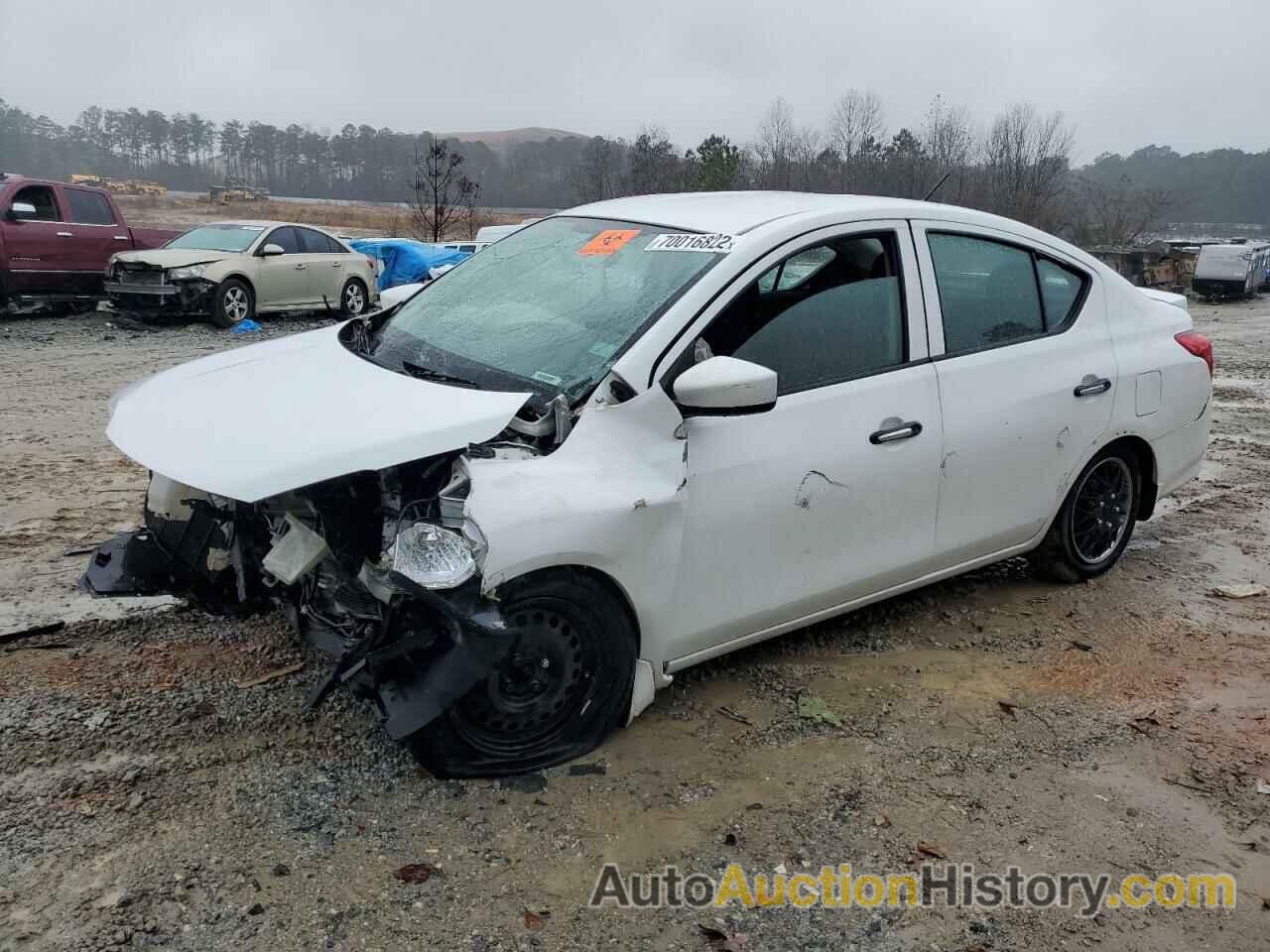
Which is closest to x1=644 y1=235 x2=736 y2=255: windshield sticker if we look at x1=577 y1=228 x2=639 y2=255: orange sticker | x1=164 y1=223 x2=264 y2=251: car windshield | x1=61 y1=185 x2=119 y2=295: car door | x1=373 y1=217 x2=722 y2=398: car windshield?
x1=373 y1=217 x2=722 y2=398: car windshield

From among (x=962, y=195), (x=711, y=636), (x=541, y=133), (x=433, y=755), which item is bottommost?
(x=433, y=755)

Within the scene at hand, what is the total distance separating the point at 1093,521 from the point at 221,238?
13491 millimetres

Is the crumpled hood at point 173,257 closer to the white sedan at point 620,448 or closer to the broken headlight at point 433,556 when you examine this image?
the white sedan at point 620,448

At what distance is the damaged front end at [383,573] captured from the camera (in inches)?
112

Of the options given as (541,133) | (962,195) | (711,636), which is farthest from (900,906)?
(541,133)

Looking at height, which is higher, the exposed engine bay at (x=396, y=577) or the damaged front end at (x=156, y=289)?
the damaged front end at (x=156, y=289)

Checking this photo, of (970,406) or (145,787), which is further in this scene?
(970,406)

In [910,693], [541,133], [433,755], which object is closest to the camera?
[433,755]

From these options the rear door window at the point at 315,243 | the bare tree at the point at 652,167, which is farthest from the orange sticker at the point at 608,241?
the bare tree at the point at 652,167

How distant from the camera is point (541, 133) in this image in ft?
594

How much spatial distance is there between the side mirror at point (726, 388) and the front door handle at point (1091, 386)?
75.6 inches

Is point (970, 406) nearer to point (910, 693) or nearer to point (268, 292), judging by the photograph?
point (910, 693)

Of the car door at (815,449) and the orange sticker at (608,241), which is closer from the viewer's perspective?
the car door at (815,449)

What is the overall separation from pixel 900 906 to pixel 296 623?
6.72 ft
